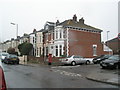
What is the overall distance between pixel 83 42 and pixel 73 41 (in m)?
2.34

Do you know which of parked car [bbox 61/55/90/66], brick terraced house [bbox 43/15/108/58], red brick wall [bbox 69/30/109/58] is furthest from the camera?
red brick wall [bbox 69/30/109/58]

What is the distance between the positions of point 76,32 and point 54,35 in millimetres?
4477

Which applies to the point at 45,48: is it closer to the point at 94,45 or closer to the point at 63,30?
the point at 63,30

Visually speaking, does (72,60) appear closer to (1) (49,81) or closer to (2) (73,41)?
(2) (73,41)

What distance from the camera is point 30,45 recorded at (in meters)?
41.7

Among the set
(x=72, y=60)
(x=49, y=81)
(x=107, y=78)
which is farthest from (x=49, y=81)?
(x=72, y=60)

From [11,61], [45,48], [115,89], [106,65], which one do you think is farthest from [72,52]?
[115,89]

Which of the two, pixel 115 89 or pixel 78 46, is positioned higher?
pixel 78 46

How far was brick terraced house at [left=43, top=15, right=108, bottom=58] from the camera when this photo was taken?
30.9m

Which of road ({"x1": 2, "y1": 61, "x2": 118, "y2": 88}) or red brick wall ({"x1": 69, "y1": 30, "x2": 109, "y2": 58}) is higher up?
red brick wall ({"x1": 69, "y1": 30, "x2": 109, "y2": 58})

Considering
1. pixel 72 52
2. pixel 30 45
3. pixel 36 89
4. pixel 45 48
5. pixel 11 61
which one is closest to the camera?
pixel 36 89

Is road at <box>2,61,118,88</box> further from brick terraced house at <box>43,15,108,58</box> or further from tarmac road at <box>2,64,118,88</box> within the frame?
brick terraced house at <box>43,15,108,58</box>

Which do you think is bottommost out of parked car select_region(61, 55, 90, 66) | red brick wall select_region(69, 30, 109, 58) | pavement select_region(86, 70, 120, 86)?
pavement select_region(86, 70, 120, 86)

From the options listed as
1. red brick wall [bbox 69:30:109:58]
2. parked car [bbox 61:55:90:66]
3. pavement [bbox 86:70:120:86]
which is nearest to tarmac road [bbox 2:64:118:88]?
pavement [bbox 86:70:120:86]
